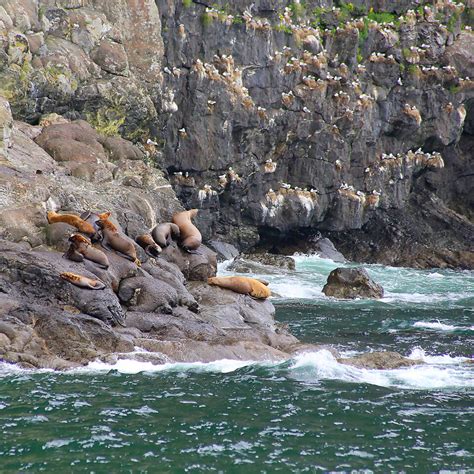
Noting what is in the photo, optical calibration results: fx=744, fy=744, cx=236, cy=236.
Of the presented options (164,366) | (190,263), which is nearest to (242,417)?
(164,366)

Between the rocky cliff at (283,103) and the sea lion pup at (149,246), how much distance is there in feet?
43.8

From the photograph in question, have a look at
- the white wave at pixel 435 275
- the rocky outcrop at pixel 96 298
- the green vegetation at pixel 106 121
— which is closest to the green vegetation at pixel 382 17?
the white wave at pixel 435 275

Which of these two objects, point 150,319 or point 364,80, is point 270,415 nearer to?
point 150,319

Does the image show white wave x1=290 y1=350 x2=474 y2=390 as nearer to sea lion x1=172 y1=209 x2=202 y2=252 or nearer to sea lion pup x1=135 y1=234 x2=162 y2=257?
sea lion pup x1=135 y1=234 x2=162 y2=257

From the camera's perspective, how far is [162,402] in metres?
13.2

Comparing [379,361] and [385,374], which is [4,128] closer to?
[379,361]

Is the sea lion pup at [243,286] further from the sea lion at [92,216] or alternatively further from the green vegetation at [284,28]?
the green vegetation at [284,28]

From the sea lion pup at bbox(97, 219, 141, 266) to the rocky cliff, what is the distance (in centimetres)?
1415

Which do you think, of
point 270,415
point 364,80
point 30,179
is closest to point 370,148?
point 364,80

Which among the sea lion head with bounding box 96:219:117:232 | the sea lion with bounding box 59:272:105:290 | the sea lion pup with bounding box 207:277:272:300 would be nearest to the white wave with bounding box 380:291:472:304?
the sea lion pup with bounding box 207:277:272:300

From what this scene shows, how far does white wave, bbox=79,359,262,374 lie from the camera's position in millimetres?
15078

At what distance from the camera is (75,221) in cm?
2056

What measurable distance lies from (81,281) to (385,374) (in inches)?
289

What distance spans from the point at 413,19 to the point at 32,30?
2707 centimetres
